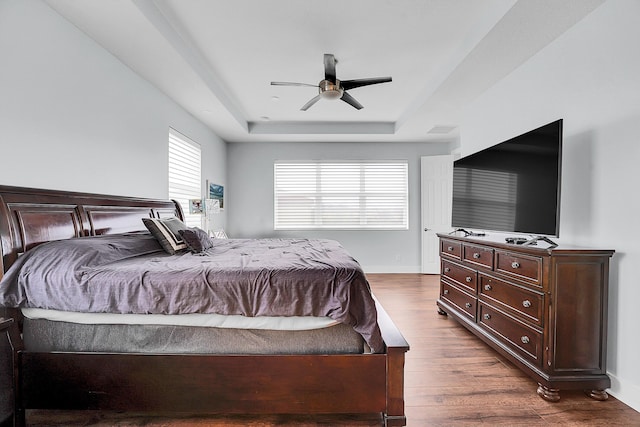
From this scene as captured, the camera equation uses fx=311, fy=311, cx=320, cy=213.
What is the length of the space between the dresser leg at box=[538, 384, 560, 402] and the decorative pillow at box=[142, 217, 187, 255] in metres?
2.69

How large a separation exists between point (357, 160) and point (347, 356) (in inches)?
184

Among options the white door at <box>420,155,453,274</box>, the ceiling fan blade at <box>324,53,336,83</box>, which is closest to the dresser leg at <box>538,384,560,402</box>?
the ceiling fan blade at <box>324,53,336,83</box>

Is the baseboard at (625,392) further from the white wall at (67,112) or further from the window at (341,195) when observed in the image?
the window at (341,195)

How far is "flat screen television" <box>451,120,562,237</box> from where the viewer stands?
2.16 meters

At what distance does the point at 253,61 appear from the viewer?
126 inches

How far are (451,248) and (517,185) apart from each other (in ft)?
3.19

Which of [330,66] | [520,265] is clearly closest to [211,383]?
[520,265]

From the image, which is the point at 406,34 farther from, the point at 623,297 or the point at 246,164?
the point at 246,164

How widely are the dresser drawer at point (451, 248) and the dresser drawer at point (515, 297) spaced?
1.35 feet

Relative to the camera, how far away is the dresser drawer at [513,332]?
6.68ft

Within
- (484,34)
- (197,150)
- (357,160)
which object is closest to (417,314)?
(484,34)

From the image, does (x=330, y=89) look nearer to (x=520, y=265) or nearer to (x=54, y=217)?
(x=520, y=265)

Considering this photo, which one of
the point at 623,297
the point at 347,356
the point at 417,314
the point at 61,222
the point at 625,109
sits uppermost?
the point at 625,109

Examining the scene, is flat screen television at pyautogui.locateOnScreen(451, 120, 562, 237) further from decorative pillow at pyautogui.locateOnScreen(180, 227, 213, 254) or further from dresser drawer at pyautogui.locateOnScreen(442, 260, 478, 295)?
decorative pillow at pyautogui.locateOnScreen(180, 227, 213, 254)
